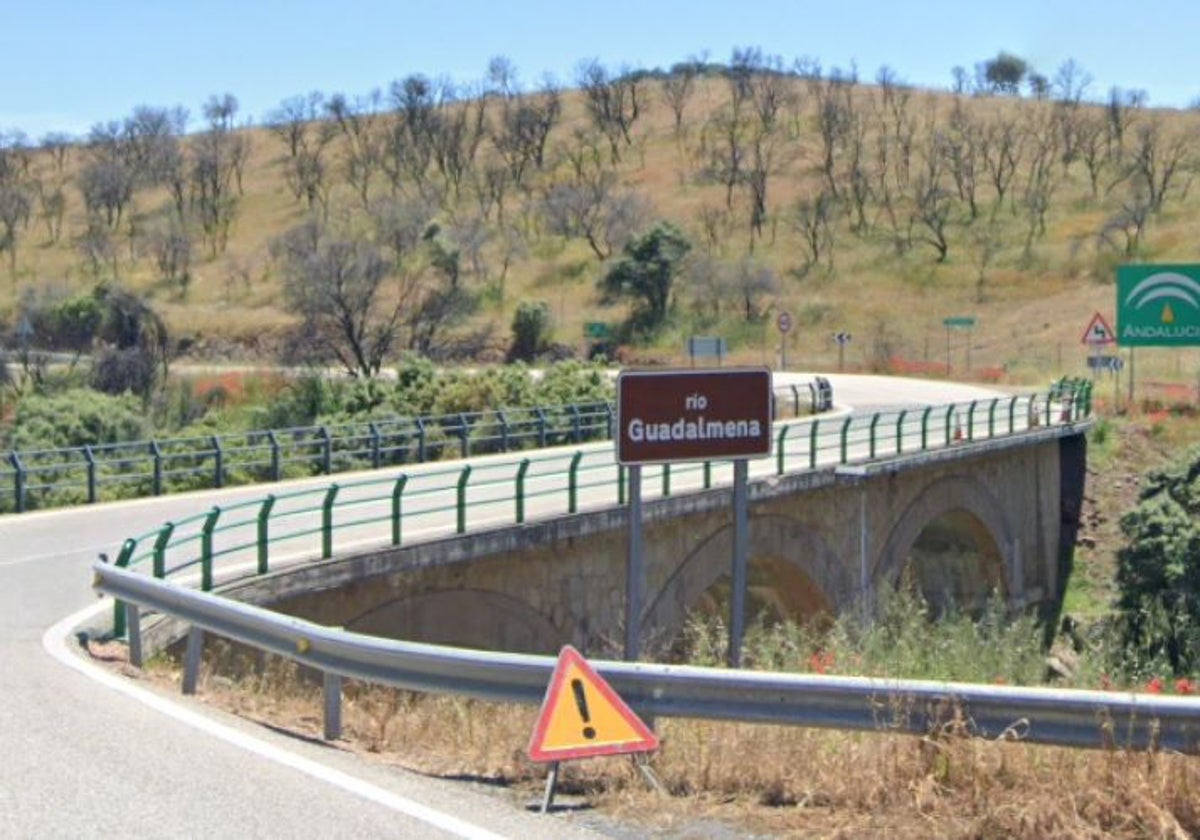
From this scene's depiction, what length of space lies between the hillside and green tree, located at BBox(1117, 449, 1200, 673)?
73.7ft

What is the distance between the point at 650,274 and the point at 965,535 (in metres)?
42.0

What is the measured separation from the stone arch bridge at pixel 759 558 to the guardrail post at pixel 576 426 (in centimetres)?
720

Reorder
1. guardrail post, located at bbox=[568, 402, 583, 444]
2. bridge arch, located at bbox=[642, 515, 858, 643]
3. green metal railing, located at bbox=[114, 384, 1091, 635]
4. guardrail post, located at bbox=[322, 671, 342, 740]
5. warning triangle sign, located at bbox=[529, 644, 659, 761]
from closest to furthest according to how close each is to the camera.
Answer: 1. warning triangle sign, located at bbox=[529, 644, 659, 761]
2. guardrail post, located at bbox=[322, 671, 342, 740]
3. green metal railing, located at bbox=[114, 384, 1091, 635]
4. bridge arch, located at bbox=[642, 515, 858, 643]
5. guardrail post, located at bbox=[568, 402, 583, 444]

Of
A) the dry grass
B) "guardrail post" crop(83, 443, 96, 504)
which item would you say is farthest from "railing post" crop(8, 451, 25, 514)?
the dry grass

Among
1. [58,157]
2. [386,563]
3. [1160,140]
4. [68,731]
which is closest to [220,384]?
[386,563]

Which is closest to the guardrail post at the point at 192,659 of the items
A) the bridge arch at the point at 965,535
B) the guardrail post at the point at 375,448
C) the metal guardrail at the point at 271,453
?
the metal guardrail at the point at 271,453

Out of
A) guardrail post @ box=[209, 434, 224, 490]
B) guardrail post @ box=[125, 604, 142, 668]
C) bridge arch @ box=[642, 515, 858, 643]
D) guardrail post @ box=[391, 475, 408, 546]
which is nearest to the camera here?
guardrail post @ box=[125, 604, 142, 668]

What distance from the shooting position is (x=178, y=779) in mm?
7410

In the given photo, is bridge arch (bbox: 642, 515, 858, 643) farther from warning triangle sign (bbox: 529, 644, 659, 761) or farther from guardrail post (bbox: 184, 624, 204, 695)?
warning triangle sign (bbox: 529, 644, 659, 761)

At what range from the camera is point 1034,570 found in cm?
A: 3944

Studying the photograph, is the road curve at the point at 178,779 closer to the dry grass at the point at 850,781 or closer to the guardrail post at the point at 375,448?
the dry grass at the point at 850,781

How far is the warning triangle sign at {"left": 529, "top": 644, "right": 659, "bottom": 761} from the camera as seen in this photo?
6.97m

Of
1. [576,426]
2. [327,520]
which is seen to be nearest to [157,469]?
[327,520]

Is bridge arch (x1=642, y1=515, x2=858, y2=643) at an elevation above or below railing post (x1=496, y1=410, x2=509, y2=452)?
below
